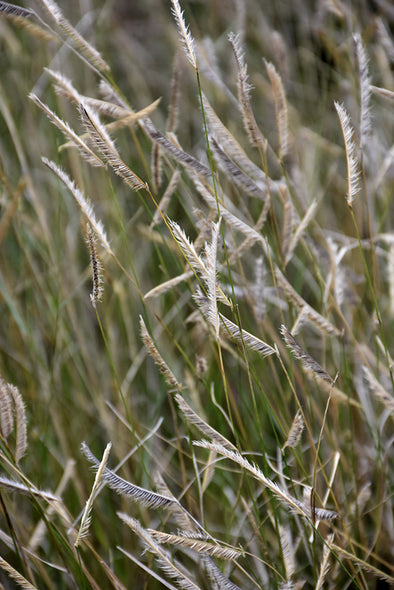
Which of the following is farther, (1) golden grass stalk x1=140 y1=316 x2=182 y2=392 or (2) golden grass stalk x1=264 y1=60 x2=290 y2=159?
(2) golden grass stalk x1=264 y1=60 x2=290 y2=159

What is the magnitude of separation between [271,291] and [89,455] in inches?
18.8

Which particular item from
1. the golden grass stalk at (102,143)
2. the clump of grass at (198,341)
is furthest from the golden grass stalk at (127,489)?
the golden grass stalk at (102,143)

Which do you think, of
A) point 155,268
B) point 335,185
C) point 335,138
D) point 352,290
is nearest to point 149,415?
point 155,268

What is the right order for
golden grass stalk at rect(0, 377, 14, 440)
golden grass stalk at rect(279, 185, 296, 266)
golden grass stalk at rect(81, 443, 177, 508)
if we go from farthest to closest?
1. golden grass stalk at rect(279, 185, 296, 266)
2. golden grass stalk at rect(0, 377, 14, 440)
3. golden grass stalk at rect(81, 443, 177, 508)

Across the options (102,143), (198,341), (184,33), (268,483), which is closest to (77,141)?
(102,143)

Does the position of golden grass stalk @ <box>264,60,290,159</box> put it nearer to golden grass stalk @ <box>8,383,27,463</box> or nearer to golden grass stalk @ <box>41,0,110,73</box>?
golden grass stalk @ <box>41,0,110,73</box>

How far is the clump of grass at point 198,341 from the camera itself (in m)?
0.53

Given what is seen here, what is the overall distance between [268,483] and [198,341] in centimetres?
46

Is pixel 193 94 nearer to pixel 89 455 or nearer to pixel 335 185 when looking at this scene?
pixel 335 185

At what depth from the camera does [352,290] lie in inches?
34.2

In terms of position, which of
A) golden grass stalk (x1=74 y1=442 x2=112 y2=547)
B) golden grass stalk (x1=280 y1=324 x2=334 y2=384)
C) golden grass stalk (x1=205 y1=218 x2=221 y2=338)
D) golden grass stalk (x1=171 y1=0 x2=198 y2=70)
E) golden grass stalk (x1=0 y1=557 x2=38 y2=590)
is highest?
golden grass stalk (x1=171 y1=0 x2=198 y2=70)

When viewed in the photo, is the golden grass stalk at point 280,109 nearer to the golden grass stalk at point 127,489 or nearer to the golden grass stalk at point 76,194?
the golden grass stalk at point 76,194

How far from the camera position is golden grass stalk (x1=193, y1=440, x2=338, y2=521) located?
1.50 ft

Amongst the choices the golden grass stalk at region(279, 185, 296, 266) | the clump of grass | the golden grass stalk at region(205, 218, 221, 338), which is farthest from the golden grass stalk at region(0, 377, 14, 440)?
the golden grass stalk at region(279, 185, 296, 266)
